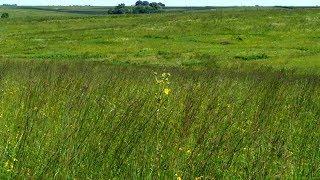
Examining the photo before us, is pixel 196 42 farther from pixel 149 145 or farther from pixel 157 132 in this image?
pixel 149 145

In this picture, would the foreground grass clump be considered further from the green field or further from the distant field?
the distant field

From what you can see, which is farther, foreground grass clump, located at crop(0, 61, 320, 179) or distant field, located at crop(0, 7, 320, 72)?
distant field, located at crop(0, 7, 320, 72)

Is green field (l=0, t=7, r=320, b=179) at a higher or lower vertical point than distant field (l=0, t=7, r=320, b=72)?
higher

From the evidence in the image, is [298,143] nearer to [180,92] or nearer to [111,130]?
[111,130]

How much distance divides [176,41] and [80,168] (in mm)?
44498

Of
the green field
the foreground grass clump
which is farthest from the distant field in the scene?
the foreground grass clump

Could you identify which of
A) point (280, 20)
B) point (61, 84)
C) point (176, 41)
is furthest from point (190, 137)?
point (280, 20)

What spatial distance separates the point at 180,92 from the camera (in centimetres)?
1044

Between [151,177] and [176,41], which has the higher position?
[151,177]

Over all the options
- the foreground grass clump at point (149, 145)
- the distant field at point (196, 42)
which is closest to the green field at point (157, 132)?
the foreground grass clump at point (149, 145)

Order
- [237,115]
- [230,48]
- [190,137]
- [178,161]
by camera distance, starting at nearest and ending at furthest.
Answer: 1. [178,161]
2. [190,137]
3. [237,115]
4. [230,48]

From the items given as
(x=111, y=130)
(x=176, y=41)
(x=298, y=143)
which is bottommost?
(x=176, y=41)

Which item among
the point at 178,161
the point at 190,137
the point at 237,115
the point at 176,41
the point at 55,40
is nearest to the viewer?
the point at 178,161

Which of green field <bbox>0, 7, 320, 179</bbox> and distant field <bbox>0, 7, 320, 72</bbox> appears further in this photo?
distant field <bbox>0, 7, 320, 72</bbox>
